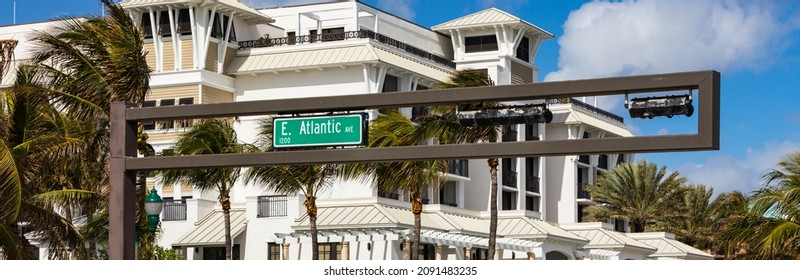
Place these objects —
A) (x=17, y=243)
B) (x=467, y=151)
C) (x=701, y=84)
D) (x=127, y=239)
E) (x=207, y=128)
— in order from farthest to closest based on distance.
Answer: (x=207, y=128) < (x=17, y=243) < (x=127, y=239) < (x=467, y=151) < (x=701, y=84)

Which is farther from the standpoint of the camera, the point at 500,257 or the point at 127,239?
the point at 500,257

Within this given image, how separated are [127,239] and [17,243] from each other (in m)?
5.64

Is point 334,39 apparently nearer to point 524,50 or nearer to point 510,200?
point 524,50

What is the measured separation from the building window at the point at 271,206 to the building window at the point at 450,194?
489 inches

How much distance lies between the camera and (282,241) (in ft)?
181

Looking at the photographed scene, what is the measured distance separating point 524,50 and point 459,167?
1014 cm

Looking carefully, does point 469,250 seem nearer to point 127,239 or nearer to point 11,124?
point 11,124

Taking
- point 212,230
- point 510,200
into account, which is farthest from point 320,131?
point 510,200

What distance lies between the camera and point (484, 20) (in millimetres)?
72750

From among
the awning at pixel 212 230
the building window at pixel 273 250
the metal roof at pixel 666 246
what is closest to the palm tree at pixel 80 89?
the building window at pixel 273 250

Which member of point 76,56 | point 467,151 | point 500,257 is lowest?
point 500,257

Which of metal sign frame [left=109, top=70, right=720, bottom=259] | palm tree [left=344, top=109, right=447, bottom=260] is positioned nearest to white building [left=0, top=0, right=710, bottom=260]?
palm tree [left=344, top=109, right=447, bottom=260]
